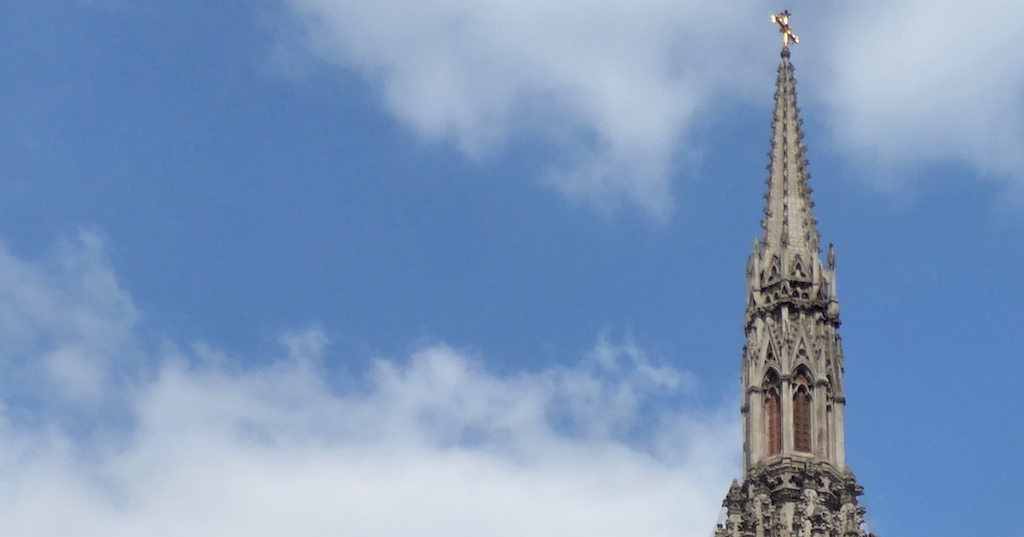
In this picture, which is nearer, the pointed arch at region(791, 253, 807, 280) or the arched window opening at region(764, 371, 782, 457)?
the arched window opening at region(764, 371, 782, 457)

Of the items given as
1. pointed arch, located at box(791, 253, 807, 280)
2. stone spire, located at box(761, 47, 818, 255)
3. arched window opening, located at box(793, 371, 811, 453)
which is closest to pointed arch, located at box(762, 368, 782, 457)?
arched window opening, located at box(793, 371, 811, 453)

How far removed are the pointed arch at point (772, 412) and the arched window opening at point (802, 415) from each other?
0.66m

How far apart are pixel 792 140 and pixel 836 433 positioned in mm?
16973

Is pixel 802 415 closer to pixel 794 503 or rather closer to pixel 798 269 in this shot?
pixel 794 503

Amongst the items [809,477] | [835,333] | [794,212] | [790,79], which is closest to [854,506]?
[809,477]

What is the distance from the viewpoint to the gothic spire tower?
7756cm

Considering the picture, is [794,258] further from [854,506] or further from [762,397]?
[854,506]

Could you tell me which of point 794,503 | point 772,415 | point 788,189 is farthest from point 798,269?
point 794,503

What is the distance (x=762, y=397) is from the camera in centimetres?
8144

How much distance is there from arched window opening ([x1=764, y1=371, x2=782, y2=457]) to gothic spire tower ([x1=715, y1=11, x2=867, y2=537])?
A: 0.14 ft

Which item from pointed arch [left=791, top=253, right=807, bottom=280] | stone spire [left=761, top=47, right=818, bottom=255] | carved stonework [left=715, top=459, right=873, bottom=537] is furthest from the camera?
stone spire [left=761, top=47, right=818, bottom=255]

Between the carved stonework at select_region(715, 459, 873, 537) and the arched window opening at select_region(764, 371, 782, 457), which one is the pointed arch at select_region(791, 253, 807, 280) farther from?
the carved stonework at select_region(715, 459, 873, 537)

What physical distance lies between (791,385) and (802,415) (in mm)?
1326

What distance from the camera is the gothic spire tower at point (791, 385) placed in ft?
254
